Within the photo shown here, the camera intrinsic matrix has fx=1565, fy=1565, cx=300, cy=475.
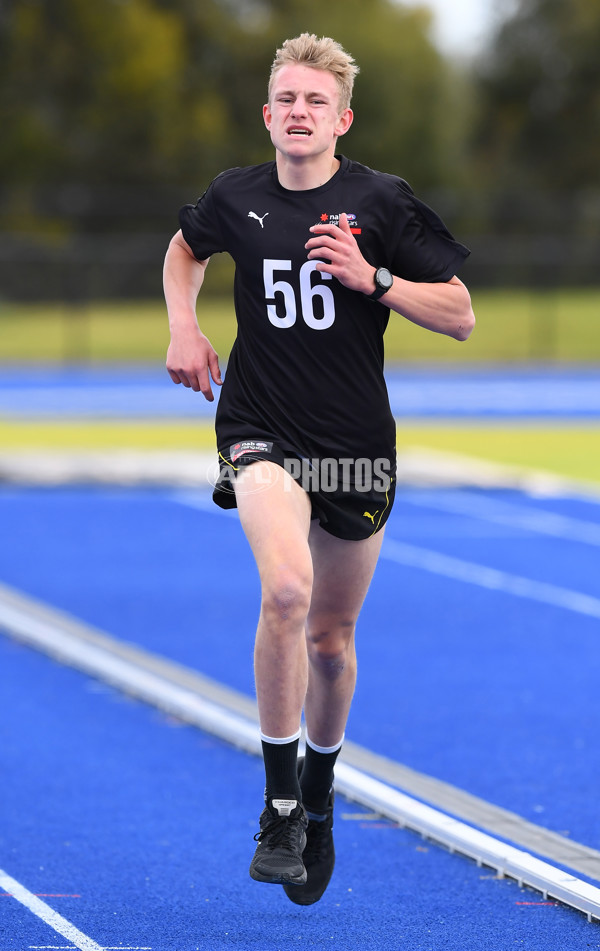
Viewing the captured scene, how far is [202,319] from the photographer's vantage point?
1596 inches

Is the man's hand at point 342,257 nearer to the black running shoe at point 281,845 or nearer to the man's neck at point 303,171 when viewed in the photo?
the man's neck at point 303,171

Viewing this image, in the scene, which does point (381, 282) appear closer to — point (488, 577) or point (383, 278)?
point (383, 278)

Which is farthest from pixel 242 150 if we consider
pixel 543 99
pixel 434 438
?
pixel 434 438

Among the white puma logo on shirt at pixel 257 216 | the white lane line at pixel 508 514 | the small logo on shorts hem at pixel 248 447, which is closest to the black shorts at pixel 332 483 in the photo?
the small logo on shorts hem at pixel 248 447

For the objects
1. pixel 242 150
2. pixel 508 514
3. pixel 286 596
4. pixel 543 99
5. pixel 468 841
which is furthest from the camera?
pixel 543 99

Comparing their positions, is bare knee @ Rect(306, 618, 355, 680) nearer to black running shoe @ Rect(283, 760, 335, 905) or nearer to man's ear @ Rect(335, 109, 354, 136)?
black running shoe @ Rect(283, 760, 335, 905)

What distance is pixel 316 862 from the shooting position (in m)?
4.55

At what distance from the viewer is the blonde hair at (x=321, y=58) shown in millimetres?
4328

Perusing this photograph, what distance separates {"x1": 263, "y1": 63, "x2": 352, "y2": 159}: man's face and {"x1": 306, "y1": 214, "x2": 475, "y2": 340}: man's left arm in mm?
234

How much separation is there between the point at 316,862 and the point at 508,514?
895 cm

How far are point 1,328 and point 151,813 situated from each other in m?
34.3

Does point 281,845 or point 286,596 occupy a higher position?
point 286,596

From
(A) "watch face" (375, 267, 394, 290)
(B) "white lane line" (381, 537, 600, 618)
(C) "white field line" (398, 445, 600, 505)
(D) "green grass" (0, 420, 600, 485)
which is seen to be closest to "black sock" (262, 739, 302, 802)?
(A) "watch face" (375, 267, 394, 290)

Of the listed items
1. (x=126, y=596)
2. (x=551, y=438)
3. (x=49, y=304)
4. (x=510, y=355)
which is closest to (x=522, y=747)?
(x=126, y=596)
